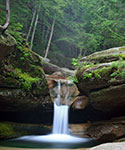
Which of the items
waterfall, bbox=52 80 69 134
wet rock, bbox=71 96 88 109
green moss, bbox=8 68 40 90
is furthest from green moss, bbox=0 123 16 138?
wet rock, bbox=71 96 88 109

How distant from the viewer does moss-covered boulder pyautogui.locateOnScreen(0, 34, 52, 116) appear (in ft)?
23.9

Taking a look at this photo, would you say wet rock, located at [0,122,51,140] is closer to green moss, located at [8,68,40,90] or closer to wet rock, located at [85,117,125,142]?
green moss, located at [8,68,40,90]

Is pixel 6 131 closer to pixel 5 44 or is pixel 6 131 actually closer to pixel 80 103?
pixel 5 44

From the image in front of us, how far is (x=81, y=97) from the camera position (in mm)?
9883

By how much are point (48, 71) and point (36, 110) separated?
27.5 ft

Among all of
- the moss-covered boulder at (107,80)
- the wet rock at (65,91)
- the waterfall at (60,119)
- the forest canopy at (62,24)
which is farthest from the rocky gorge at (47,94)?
the forest canopy at (62,24)

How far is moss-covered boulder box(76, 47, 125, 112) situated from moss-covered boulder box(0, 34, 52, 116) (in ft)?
9.00

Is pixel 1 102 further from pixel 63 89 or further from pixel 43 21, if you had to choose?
pixel 43 21

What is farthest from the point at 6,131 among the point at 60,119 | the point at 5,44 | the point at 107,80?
the point at 107,80


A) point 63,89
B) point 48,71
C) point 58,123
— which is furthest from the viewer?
point 48,71

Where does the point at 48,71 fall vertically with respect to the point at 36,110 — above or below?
above

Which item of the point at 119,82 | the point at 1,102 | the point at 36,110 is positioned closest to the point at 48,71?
the point at 36,110

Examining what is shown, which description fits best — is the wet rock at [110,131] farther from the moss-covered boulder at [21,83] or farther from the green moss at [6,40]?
the green moss at [6,40]

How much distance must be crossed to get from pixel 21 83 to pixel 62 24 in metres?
21.1
